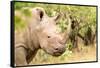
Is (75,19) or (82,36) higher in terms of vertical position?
(75,19)

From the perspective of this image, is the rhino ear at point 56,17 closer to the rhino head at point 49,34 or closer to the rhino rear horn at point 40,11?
the rhino head at point 49,34

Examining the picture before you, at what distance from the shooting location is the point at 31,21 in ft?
6.60

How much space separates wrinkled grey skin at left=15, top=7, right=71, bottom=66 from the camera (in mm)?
1969

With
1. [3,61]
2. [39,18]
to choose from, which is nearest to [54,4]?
[39,18]

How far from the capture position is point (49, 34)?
2.08 m

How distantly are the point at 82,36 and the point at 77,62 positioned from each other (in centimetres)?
27

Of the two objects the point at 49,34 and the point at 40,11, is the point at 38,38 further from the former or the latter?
the point at 40,11

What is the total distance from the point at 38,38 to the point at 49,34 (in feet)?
0.39

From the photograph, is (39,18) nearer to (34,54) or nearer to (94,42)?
(34,54)

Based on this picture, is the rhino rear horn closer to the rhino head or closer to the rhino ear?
the rhino head

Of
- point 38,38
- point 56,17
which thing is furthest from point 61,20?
point 38,38

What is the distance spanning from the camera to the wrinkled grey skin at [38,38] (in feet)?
6.46

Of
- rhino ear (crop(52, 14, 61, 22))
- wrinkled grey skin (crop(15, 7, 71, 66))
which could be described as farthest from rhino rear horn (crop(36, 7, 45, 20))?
rhino ear (crop(52, 14, 61, 22))

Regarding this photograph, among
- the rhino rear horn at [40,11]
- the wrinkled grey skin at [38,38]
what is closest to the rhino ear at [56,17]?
the wrinkled grey skin at [38,38]
